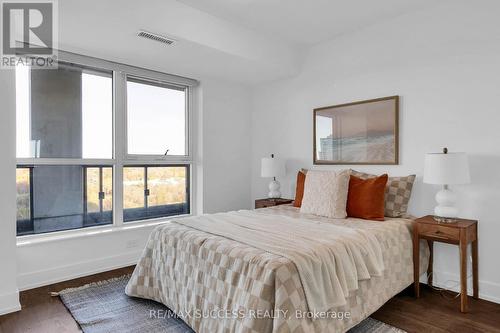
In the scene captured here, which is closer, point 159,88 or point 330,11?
point 330,11

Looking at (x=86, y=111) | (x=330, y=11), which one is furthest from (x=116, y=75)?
(x=330, y=11)

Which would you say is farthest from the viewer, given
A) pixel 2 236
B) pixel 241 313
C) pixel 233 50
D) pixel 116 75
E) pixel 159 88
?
pixel 159 88

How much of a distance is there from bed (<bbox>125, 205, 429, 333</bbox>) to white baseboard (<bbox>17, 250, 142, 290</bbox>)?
0.84 m

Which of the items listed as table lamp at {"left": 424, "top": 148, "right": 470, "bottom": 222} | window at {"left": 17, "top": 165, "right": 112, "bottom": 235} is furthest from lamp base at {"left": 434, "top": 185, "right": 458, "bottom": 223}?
window at {"left": 17, "top": 165, "right": 112, "bottom": 235}

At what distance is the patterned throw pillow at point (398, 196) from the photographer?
2.85 m

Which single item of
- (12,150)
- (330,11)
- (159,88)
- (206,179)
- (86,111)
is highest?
(330,11)

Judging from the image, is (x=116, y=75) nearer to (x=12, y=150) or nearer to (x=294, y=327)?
(x=12, y=150)

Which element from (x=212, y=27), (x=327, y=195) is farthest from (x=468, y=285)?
(x=212, y=27)

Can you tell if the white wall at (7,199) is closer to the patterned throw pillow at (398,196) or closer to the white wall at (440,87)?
the white wall at (440,87)

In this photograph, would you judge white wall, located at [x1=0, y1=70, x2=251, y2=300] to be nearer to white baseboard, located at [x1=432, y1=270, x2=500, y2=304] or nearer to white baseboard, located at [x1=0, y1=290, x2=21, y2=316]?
white baseboard, located at [x1=0, y1=290, x2=21, y2=316]

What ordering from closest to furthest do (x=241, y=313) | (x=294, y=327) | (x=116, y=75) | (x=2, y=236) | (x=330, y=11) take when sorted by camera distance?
(x=294, y=327), (x=241, y=313), (x=2, y=236), (x=330, y=11), (x=116, y=75)

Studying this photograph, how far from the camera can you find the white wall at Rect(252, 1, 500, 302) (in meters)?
2.51

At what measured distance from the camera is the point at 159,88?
3.87 meters

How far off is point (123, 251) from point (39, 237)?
2.71ft
